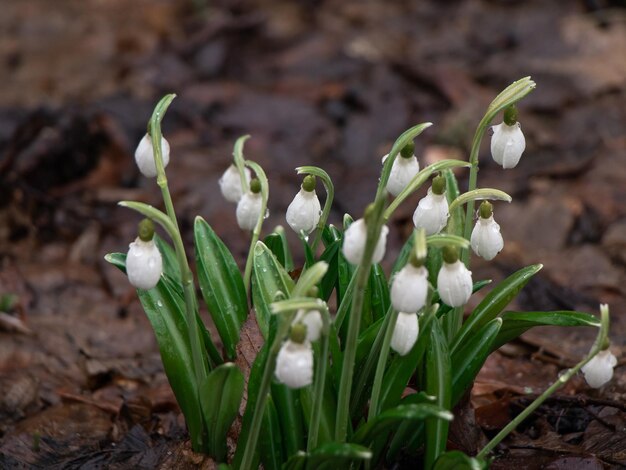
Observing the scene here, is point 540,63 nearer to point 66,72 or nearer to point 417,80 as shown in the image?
point 417,80

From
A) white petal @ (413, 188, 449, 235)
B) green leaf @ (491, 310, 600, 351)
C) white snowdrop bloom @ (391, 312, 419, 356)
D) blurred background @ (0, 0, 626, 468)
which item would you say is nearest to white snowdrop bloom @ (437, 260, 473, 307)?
white snowdrop bloom @ (391, 312, 419, 356)

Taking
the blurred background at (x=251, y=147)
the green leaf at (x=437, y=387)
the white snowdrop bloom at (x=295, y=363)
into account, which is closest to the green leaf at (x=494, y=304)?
the green leaf at (x=437, y=387)

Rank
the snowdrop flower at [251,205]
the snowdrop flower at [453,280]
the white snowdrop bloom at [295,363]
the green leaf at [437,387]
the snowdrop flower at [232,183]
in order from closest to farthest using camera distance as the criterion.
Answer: the white snowdrop bloom at [295,363]
the snowdrop flower at [453,280]
the green leaf at [437,387]
the snowdrop flower at [251,205]
the snowdrop flower at [232,183]

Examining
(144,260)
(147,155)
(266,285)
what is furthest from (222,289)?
(144,260)

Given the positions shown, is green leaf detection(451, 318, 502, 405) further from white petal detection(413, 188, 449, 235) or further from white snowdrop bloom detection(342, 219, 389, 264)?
white snowdrop bloom detection(342, 219, 389, 264)

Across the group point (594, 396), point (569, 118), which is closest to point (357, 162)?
point (569, 118)

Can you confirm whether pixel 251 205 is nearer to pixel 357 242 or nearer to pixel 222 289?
pixel 222 289

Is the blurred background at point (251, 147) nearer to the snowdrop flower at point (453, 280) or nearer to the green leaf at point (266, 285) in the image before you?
the green leaf at point (266, 285)
